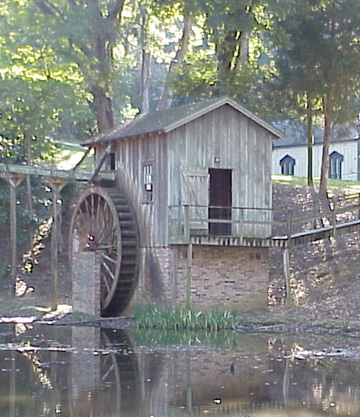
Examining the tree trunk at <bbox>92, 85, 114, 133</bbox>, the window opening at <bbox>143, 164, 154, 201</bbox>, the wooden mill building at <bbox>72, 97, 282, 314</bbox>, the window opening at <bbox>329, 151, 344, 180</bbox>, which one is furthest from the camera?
the window opening at <bbox>329, 151, 344, 180</bbox>

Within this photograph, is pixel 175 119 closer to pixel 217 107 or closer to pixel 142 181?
pixel 217 107

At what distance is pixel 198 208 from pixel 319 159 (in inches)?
1008

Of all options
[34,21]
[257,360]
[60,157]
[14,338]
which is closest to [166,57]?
[60,157]

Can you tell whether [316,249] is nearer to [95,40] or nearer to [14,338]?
[95,40]

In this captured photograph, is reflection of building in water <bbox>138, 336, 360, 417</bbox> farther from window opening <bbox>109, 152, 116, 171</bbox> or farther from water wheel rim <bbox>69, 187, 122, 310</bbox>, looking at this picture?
window opening <bbox>109, 152, 116, 171</bbox>

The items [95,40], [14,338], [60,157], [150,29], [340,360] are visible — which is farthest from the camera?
[60,157]

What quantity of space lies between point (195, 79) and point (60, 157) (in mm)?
16797

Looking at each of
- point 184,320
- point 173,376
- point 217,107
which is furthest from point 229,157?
point 173,376

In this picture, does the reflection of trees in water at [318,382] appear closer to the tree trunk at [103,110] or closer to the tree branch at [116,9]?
the tree trunk at [103,110]

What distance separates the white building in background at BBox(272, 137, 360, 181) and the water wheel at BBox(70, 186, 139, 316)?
2048cm

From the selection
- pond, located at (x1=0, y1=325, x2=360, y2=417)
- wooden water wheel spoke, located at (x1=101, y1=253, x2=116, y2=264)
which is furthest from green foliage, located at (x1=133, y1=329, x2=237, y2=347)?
wooden water wheel spoke, located at (x1=101, y1=253, x2=116, y2=264)

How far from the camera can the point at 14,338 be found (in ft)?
70.5

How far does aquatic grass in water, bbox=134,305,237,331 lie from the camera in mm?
23188

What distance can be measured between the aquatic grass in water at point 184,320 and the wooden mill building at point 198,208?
5.06 ft
